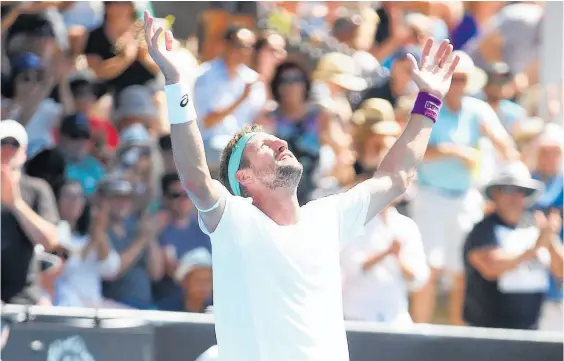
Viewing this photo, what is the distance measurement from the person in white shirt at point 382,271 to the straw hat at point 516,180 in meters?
0.55

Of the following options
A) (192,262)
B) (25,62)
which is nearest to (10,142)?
(192,262)

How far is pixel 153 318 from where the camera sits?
5395 mm

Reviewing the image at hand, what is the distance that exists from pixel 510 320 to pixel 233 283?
100 inches

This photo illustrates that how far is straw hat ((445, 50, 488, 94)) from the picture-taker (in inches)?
269

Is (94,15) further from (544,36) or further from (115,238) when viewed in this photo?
(544,36)

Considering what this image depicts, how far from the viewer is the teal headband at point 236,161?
4039 mm

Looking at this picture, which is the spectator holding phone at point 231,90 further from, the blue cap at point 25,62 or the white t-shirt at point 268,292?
the white t-shirt at point 268,292

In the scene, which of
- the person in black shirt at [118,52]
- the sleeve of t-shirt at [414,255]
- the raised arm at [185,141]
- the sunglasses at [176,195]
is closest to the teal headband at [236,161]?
the raised arm at [185,141]

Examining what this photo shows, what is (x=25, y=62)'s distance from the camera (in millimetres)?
7137

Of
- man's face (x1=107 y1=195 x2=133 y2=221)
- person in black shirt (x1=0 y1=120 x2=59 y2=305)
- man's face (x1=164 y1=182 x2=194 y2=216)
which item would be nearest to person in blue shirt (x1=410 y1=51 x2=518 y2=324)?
man's face (x1=164 y1=182 x2=194 y2=216)

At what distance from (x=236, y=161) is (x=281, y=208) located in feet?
0.91

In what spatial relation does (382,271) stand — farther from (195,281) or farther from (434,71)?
(434,71)

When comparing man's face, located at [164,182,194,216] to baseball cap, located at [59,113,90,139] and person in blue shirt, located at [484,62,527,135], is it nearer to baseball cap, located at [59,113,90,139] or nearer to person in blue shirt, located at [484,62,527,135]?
baseball cap, located at [59,113,90,139]

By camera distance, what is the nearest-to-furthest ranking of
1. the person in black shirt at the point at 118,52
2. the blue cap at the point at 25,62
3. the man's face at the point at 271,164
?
the man's face at the point at 271,164
the blue cap at the point at 25,62
the person in black shirt at the point at 118,52
